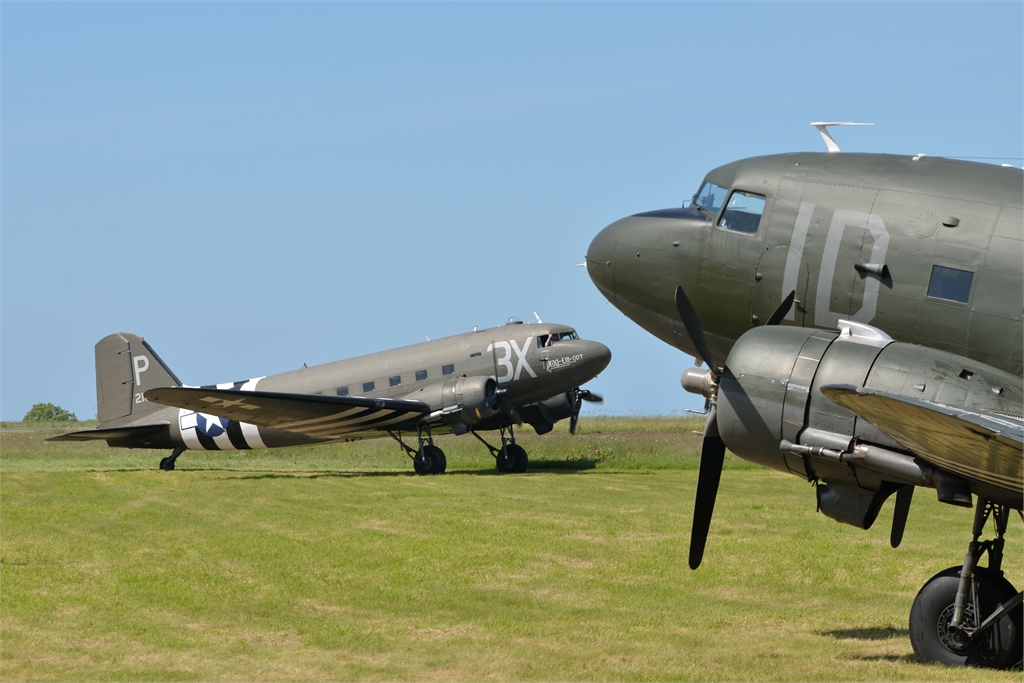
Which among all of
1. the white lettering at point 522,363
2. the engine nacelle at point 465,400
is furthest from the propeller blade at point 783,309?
the white lettering at point 522,363

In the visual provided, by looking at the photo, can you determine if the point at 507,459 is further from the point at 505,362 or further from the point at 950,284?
the point at 950,284

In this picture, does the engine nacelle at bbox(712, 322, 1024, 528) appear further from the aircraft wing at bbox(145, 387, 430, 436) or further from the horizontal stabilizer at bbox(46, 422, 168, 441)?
the horizontal stabilizer at bbox(46, 422, 168, 441)

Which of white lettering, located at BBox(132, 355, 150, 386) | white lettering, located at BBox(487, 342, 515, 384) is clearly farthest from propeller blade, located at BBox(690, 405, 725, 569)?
white lettering, located at BBox(132, 355, 150, 386)

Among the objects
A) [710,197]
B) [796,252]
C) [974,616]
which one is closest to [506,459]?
[710,197]

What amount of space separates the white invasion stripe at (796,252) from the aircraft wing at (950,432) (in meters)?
2.49

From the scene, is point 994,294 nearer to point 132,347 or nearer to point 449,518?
point 449,518

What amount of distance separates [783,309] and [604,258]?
2490mm

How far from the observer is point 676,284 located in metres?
12.2

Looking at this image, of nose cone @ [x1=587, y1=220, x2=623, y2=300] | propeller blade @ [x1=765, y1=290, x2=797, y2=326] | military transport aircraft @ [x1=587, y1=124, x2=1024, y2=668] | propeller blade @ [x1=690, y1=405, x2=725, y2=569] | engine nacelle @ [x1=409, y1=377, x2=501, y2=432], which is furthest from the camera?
engine nacelle @ [x1=409, y1=377, x2=501, y2=432]

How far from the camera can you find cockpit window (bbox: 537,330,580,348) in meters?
31.8

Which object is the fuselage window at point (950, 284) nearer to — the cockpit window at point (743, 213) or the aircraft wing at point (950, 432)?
the aircraft wing at point (950, 432)

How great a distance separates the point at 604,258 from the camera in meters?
12.8

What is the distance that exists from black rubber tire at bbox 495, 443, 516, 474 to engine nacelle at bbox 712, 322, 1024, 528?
902 inches

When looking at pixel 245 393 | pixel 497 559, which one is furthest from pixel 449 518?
pixel 245 393
